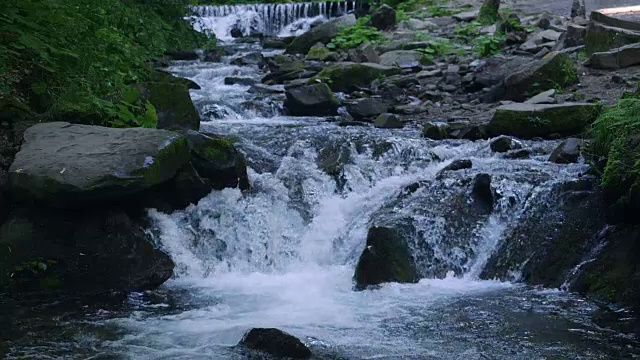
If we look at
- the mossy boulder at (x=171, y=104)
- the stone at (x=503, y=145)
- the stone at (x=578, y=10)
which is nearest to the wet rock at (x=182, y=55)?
the mossy boulder at (x=171, y=104)

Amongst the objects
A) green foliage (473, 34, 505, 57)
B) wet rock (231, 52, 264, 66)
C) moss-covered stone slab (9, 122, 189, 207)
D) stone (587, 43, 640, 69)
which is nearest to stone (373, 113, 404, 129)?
stone (587, 43, 640, 69)

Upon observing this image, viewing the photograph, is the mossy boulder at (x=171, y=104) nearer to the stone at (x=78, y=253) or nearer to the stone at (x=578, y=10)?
the stone at (x=78, y=253)

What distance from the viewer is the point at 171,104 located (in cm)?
1052

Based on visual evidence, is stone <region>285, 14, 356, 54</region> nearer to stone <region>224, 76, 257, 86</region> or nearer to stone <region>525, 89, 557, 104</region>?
stone <region>224, 76, 257, 86</region>

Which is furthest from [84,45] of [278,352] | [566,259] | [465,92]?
[465,92]

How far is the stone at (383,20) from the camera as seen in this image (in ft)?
71.6

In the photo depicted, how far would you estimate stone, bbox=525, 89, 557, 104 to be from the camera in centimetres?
1164

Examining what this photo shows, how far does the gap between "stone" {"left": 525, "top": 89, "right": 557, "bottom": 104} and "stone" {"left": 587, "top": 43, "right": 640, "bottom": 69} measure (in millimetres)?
1398

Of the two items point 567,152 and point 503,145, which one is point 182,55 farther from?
point 567,152

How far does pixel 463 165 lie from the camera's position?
30.9ft

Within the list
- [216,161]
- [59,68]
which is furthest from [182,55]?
[216,161]

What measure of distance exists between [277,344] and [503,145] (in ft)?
17.2

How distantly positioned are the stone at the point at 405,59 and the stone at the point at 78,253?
934cm

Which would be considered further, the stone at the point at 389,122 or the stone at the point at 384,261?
the stone at the point at 389,122
